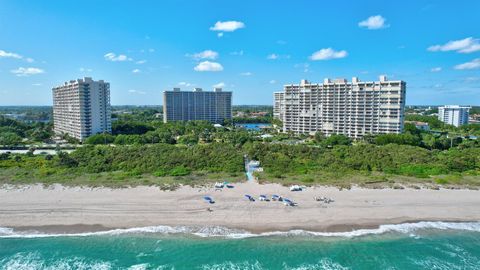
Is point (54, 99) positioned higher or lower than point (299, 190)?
higher

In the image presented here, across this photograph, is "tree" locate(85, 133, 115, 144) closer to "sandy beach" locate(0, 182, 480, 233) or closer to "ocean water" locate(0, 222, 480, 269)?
"sandy beach" locate(0, 182, 480, 233)

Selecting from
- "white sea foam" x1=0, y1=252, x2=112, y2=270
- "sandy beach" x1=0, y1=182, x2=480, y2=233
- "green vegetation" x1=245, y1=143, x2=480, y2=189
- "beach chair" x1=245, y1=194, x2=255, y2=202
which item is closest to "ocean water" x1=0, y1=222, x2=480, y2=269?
"white sea foam" x1=0, y1=252, x2=112, y2=270

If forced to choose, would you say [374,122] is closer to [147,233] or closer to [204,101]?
[147,233]

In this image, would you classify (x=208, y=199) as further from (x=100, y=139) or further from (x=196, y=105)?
(x=196, y=105)

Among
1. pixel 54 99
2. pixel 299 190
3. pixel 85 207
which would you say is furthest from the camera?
pixel 54 99

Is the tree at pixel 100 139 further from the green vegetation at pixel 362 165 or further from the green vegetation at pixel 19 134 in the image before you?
the green vegetation at pixel 362 165

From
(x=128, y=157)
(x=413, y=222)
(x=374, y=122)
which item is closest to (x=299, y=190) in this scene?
(x=413, y=222)

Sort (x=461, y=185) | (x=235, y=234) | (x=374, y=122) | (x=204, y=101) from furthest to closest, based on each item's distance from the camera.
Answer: (x=204, y=101) → (x=374, y=122) → (x=461, y=185) → (x=235, y=234)

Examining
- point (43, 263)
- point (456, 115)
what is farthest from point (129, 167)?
point (456, 115)

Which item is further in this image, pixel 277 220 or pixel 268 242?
pixel 277 220
